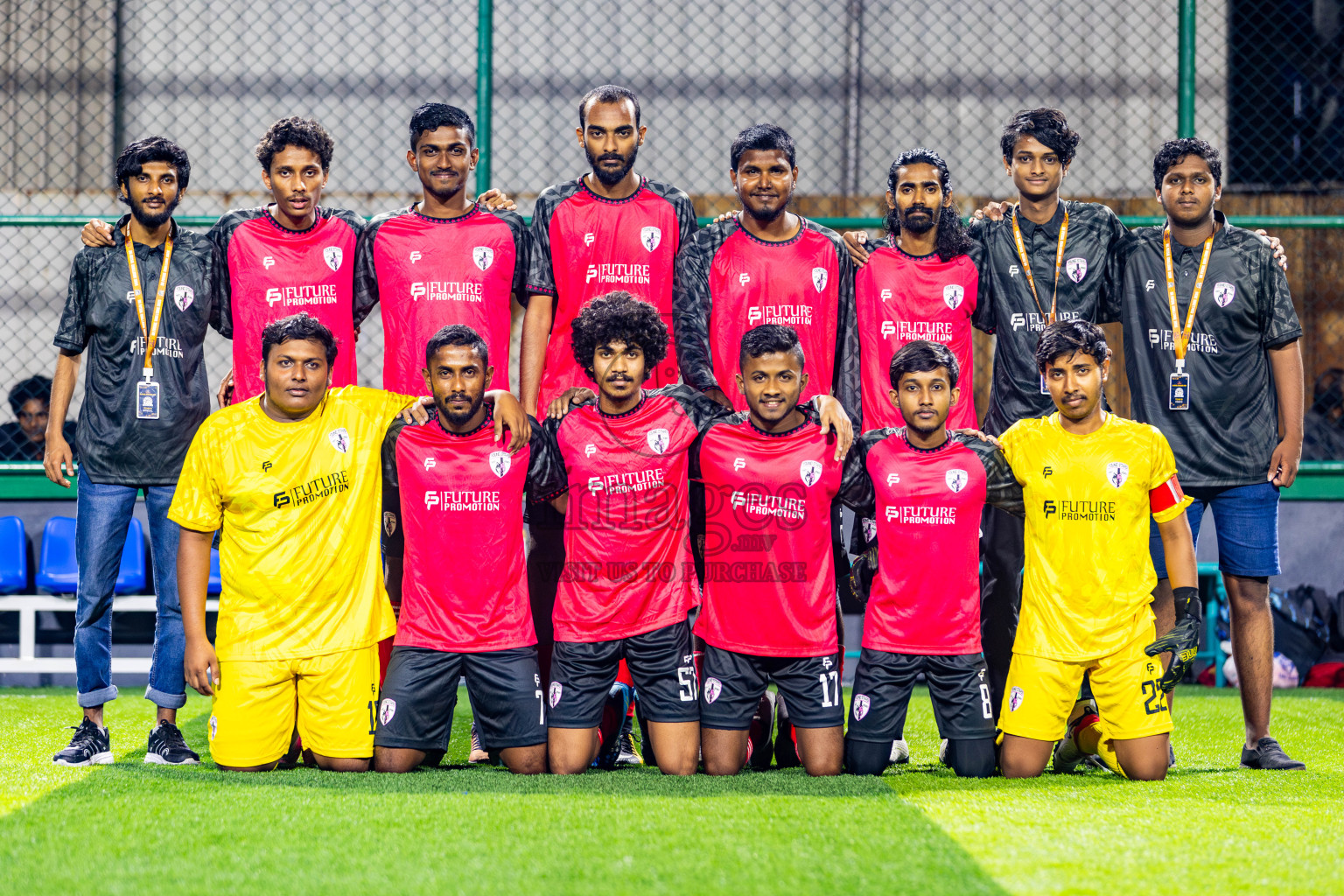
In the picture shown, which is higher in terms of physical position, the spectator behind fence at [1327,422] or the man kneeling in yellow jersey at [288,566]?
the spectator behind fence at [1327,422]

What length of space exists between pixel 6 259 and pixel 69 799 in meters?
6.28

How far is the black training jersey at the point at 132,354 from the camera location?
487 cm

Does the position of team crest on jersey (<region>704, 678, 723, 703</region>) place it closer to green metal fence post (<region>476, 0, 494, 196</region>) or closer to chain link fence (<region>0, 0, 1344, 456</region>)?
green metal fence post (<region>476, 0, 494, 196</region>)

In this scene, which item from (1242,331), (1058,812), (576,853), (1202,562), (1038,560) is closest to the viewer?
(576,853)

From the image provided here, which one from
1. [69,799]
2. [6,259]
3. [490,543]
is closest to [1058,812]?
[490,543]

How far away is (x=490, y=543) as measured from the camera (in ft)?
14.9

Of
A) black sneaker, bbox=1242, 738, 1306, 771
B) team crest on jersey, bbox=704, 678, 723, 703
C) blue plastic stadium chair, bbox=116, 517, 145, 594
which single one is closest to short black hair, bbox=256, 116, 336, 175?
team crest on jersey, bbox=704, 678, 723, 703

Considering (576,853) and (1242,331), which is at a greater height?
(1242,331)

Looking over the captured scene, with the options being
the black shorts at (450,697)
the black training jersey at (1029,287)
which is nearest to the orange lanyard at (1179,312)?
the black training jersey at (1029,287)

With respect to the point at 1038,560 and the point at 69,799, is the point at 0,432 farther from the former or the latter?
the point at 1038,560

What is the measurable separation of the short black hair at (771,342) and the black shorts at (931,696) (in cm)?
116

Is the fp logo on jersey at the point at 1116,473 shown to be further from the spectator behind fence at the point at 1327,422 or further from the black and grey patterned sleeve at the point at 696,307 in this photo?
the spectator behind fence at the point at 1327,422

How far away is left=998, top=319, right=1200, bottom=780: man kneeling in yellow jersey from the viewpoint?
4.40 metres

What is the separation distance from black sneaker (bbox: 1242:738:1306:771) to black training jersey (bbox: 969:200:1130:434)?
1530 mm
